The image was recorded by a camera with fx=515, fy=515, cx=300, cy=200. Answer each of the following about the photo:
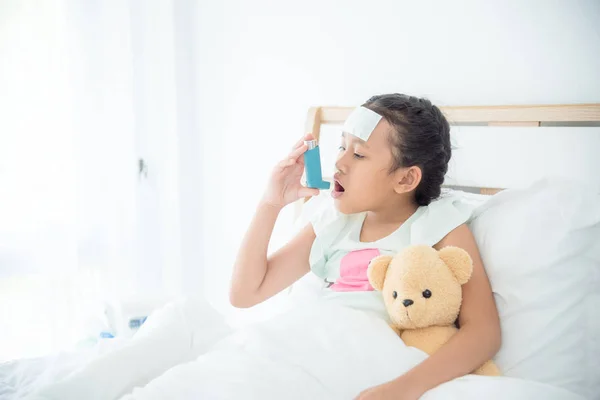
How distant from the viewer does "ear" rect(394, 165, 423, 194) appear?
A: 123cm

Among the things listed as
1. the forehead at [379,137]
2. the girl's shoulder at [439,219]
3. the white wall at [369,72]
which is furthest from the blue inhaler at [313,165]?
the white wall at [369,72]

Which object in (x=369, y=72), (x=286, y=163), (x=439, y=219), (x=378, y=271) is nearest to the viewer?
(x=378, y=271)

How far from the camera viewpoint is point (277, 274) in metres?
1.33

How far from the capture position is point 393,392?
3.03ft

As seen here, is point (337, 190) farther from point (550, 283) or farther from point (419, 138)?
point (550, 283)

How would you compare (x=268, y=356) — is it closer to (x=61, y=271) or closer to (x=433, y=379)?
(x=433, y=379)

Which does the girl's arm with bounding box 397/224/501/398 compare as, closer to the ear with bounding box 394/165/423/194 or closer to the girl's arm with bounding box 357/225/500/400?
the girl's arm with bounding box 357/225/500/400

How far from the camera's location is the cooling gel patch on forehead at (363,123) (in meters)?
1.21

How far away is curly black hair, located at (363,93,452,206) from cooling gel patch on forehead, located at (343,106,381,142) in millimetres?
29

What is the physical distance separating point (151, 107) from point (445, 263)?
152 cm

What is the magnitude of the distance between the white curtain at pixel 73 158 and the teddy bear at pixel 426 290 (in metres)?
0.89

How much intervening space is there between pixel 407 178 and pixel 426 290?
0.33 m

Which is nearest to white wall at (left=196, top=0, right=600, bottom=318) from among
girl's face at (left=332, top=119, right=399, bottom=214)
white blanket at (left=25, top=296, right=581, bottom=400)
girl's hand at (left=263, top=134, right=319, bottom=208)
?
girl's face at (left=332, top=119, right=399, bottom=214)

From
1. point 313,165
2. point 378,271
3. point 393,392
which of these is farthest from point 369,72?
point 393,392
